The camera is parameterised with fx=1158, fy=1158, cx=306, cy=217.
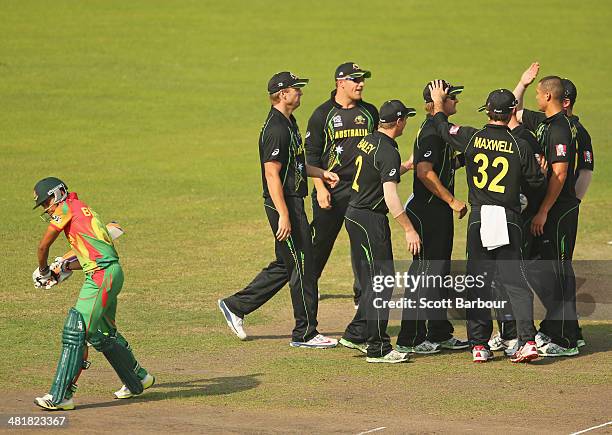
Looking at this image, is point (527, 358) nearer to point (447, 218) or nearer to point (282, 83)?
point (447, 218)

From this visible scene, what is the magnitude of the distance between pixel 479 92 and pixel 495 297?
61.9 ft

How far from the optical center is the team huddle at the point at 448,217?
10.7m

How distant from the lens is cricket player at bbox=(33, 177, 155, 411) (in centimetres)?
916

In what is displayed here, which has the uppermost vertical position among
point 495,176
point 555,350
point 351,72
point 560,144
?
point 351,72

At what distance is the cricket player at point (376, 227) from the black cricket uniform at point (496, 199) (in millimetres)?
516

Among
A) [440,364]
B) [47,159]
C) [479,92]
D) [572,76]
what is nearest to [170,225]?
[47,159]

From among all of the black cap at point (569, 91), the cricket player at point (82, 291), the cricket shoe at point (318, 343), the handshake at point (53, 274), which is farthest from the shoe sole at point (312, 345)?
the black cap at point (569, 91)

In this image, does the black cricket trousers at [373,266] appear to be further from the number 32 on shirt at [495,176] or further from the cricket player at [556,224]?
the cricket player at [556,224]

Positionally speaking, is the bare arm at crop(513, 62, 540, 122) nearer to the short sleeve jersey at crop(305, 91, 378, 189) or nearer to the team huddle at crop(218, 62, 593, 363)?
the team huddle at crop(218, 62, 593, 363)

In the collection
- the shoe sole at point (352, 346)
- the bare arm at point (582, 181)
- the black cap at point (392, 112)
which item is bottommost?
the shoe sole at point (352, 346)

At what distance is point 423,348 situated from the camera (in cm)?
1130

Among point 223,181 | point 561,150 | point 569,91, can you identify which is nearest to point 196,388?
point 561,150

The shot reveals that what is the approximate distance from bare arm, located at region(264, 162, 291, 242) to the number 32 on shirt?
6.14 feet

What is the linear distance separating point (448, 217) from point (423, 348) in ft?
4.27
